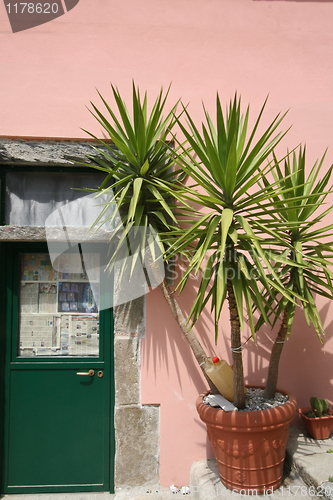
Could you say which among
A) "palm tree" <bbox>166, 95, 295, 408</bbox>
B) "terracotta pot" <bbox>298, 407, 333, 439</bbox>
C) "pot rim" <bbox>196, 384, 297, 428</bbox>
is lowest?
"terracotta pot" <bbox>298, 407, 333, 439</bbox>

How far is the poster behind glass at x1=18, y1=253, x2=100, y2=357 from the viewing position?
9.01 ft

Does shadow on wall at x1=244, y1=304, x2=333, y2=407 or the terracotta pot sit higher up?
shadow on wall at x1=244, y1=304, x2=333, y2=407

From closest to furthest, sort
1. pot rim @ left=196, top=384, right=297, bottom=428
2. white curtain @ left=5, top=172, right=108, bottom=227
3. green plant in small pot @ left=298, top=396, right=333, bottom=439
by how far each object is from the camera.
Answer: pot rim @ left=196, top=384, right=297, bottom=428 < green plant in small pot @ left=298, top=396, right=333, bottom=439 < white curtain @ left=5, top=172, right=108, bottom=227

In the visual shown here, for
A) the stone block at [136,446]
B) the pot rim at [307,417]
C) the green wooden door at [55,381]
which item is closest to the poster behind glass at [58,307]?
the green wooden door at [55,381]

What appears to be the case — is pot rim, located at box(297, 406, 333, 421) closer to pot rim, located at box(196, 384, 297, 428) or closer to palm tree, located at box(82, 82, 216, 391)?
pot rim, located at box(196, 384, 297, 428)

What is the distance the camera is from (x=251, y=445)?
6.72 feet

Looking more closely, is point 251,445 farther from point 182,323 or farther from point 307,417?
point 182,323

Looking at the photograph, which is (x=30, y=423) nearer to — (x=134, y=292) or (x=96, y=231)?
(x=134, y=292)

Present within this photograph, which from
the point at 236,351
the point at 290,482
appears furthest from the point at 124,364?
the point at 290,482

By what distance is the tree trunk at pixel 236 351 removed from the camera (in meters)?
2.10

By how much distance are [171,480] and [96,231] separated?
1803 millimetres

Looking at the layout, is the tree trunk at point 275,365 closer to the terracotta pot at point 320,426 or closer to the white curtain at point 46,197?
the terracotta pot at point 320,426

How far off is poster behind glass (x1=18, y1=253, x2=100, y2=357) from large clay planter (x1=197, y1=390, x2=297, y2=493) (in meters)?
1.13

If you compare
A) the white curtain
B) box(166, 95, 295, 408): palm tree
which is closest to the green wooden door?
the white curtain
